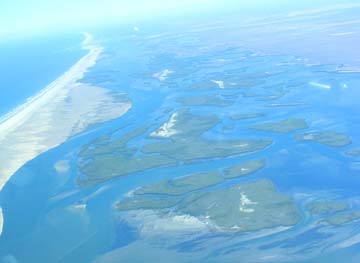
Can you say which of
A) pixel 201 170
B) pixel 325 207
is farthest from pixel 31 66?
pixel 325 207

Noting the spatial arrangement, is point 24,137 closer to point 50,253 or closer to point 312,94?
point 50,253

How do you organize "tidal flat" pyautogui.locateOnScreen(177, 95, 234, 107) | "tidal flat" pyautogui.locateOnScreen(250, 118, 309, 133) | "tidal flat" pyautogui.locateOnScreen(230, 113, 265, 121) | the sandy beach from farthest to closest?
"tidal flat" pyautogui.locateOnScreen(177, 95, 234, 107) → "tidal flat" pyautogui.locateOnScreen(230, 113, 265, 121) → the sandy beach → "tidal flat" pyautogui.locateOnScreen(250, 118, 309, 133)

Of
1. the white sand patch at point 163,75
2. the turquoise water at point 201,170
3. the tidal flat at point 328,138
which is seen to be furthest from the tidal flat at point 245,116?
the white sand patch at point 163,75

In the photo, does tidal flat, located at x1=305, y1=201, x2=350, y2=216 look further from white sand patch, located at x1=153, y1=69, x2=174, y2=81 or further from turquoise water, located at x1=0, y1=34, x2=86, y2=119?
turquoise water, located at x1=0, y1=34, x2=86, y2=119

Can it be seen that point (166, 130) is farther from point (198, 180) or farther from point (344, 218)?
point (344, 218)

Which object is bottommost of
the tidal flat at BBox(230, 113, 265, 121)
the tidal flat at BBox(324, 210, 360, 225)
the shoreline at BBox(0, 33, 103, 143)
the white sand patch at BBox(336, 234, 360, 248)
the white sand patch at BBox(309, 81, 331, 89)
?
the white sand patch at BBox(336, 234, 360, 248)

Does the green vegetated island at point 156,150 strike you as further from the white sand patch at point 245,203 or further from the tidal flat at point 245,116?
the white sand patch at point 245,203

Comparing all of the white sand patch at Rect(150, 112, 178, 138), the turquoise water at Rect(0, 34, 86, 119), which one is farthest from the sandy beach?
the white sand patch at Rect(150, 112, 178, 138)
